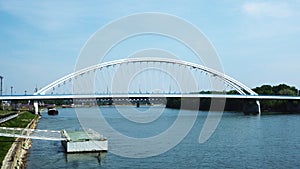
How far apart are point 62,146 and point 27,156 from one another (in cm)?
248

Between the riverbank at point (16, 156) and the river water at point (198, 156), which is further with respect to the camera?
the river water at point (198, 156)

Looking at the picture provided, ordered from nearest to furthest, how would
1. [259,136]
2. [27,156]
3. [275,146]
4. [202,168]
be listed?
[202,168]
[27,156]
[275,146]
[259,136]

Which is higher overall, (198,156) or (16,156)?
(16,156)

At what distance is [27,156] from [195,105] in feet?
151

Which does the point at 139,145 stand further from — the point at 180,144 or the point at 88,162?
the point at 88,162

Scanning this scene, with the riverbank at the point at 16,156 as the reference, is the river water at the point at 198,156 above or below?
below

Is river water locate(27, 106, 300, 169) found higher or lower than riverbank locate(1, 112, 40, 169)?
lower

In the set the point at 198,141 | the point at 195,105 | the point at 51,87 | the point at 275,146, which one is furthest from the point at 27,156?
the point at 195,105

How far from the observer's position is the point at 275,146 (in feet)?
52.6

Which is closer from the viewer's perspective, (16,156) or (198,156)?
(16,156)

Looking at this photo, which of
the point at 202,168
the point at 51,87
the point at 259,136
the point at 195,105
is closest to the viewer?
the point at 202,168

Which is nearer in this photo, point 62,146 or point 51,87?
point 62,146

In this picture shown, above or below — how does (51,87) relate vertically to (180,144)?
above

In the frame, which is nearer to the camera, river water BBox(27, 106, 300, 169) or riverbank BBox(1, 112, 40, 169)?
riverbank BBox(1, 112, 40, 169)
